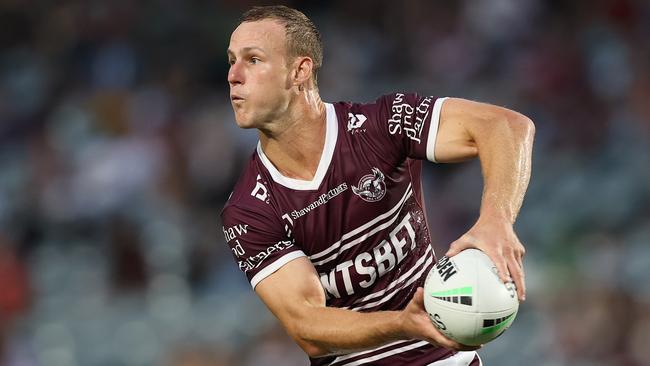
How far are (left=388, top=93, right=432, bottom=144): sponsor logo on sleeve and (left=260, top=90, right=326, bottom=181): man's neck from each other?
382 mm

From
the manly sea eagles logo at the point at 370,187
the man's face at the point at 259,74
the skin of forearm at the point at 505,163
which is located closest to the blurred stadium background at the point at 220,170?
the manly sea eagles logo at the point at 370,187

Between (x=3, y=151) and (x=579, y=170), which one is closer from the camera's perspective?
(x=579, y=170)

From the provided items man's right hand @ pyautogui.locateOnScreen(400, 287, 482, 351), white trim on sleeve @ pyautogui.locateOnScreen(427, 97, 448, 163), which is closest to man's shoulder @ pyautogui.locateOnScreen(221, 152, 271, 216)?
white trim on sleeve @ pyautogui.locateOnScreen(427, 97, 448, 163)

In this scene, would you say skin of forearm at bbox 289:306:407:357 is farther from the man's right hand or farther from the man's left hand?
the man's left hand

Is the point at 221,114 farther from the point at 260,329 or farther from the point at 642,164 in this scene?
the point at 642,164

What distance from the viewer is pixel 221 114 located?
12242mm

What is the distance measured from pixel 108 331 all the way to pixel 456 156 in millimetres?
6318

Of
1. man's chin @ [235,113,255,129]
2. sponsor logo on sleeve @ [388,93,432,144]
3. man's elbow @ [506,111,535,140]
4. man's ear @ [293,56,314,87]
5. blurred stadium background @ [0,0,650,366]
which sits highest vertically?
man's ear @ [293,56,314,87]

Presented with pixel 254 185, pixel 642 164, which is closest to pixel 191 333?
pixel 642 164

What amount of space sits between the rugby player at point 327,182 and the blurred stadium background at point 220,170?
150 inches

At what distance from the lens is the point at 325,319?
516 cm

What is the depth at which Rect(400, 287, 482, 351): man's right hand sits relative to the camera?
4582 millimetres

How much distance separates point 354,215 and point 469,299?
4.13ft

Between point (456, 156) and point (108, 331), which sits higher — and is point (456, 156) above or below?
above
